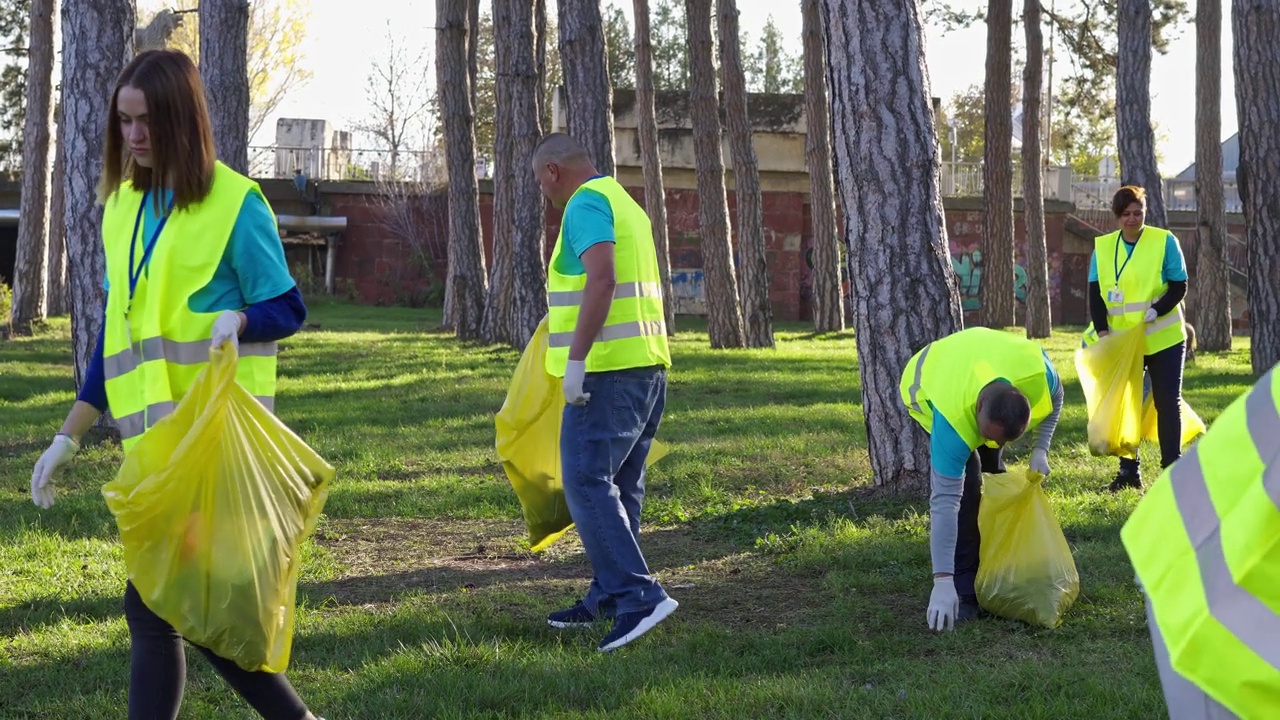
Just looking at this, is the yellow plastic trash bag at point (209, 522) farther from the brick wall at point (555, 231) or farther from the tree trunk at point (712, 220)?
the brick wall at point (555, 231)

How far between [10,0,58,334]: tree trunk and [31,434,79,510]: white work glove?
18.0m

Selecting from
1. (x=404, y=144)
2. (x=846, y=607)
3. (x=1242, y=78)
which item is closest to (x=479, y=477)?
(x=846, y=607)

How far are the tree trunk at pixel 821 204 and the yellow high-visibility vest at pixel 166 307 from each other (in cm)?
1920

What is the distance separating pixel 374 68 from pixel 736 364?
3054 centimetres

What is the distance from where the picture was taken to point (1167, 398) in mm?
7598

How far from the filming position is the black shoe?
7699mm

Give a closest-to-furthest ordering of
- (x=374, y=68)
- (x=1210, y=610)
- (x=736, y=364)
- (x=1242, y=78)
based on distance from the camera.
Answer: (x=1210, y=610), (x=1242, y=78), (x=736, y=364), (x=374, y=68)

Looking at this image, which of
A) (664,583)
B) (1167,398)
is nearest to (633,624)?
(664,583)

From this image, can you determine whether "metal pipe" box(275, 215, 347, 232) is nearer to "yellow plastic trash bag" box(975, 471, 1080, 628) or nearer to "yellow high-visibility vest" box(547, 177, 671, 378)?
"yellow high-visibility vest" box(547, 177, 671, 378)

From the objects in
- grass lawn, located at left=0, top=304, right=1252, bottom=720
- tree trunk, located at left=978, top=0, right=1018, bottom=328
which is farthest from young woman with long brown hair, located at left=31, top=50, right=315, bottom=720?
tree trunk, located at left=978, top=0, right=1018, bottom=328

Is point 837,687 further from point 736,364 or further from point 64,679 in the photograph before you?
point 736,364

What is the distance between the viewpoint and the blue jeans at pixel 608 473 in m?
4.89

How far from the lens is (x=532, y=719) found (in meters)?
4.08

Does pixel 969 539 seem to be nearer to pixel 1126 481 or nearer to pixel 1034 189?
pixel 1126 481
